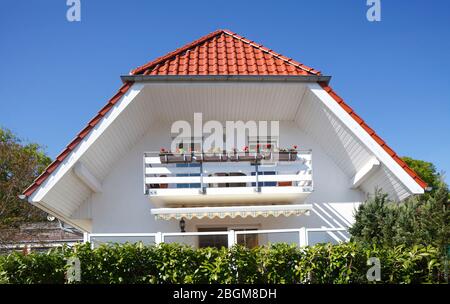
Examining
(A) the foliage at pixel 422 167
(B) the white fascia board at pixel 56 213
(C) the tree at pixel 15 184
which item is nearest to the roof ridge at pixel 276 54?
(B) the white fascia board at pixel 56 213

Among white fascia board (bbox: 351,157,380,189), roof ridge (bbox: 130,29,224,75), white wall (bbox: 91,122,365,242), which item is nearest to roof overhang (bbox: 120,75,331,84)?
roof ridge (bbox: 130,29,224,75)

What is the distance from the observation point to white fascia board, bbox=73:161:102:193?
13641 millimetres

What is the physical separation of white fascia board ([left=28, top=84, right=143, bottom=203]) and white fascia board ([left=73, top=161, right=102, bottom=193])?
0.25m

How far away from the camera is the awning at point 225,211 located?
14344mm

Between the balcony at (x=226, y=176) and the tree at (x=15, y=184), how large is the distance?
25.9m

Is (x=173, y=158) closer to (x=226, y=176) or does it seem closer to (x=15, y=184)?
(x=226, y=176)

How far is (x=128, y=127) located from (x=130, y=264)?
5.66m

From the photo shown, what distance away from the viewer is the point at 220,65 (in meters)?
15.3

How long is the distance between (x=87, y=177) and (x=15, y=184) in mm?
26804

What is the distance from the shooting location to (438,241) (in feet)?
37.8

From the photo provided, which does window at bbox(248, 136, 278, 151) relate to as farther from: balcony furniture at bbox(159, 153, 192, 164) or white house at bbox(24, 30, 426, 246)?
balcony furniture at bbox(159, 153, 192, 164)

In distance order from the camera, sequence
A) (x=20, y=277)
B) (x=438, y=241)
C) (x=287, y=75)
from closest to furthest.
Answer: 1. (x=20, y=277)
2. (x=438, y=241)
3. (x=287, y=75)

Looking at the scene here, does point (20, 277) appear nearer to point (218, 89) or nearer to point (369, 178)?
point (218, 89)
